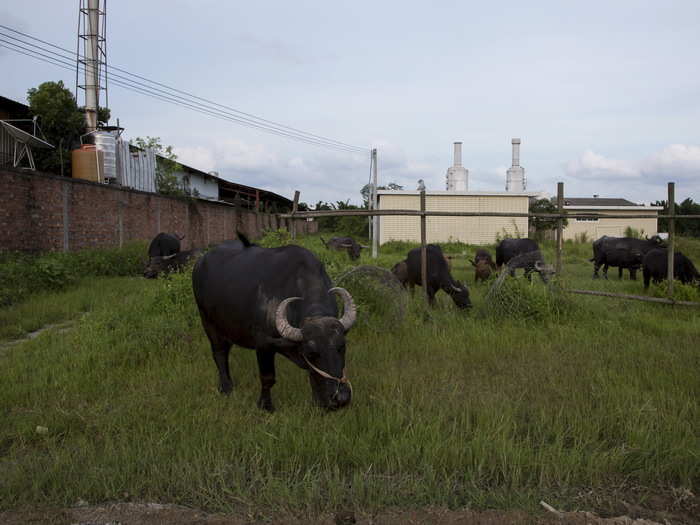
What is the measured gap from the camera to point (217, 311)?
537 cm

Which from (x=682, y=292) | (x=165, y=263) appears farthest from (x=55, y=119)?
(x=682, y=292)

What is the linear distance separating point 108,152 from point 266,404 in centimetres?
1926

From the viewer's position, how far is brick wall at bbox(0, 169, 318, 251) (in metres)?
11.7

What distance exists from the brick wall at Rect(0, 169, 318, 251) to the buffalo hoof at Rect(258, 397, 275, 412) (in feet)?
13.4

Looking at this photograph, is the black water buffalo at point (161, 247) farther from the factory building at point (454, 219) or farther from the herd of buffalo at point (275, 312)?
the factory building at point (454, 219)

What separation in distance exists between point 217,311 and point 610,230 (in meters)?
39.9

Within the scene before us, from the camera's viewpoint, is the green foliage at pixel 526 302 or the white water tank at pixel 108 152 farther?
the white water tank at pixel 108 152

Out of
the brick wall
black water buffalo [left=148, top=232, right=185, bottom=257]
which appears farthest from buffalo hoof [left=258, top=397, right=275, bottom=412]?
black water buffalo [left=148, top=232, right=185, bottom=257]

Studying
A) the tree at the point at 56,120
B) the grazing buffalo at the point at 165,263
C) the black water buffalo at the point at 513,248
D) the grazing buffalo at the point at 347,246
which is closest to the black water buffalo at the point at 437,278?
the black water buffalo at the point at 513,248

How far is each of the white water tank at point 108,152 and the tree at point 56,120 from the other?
6.55 feet

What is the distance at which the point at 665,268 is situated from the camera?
447 inches

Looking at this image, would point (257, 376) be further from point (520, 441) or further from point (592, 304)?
point (592, 304)

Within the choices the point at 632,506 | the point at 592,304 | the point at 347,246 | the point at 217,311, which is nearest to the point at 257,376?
the point at 217,311

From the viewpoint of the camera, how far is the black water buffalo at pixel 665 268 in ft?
35.7
